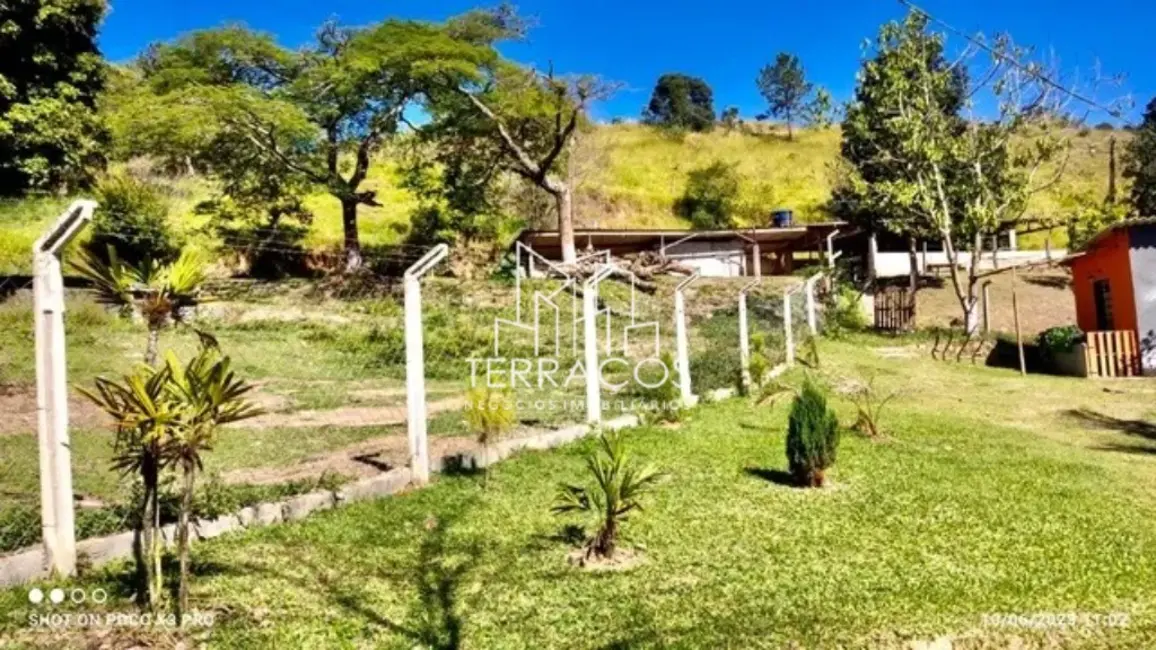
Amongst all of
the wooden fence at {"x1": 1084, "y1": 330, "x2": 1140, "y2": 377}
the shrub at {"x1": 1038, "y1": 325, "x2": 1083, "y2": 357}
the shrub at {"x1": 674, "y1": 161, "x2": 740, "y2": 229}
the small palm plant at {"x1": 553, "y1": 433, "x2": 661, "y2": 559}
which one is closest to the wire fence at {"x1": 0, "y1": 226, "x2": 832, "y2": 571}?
the small palm plant at {"x1": 553, "y1": 433, "x2": 661, "y2": 559}

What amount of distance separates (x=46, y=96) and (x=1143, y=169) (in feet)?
124

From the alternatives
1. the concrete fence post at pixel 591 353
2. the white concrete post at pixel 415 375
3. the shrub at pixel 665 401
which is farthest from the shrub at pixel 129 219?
the white concrete post at pixel 415 375

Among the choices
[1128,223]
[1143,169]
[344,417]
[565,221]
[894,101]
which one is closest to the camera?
[344,417]

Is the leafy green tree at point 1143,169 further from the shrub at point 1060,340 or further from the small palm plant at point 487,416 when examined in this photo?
the small palm plant at point 487,416

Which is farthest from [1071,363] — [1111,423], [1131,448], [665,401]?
[665,401]

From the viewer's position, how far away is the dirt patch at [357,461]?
6266 mm

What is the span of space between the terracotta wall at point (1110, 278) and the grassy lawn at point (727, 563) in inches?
396

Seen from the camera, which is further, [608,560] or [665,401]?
[665,401]

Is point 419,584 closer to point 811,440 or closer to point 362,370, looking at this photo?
point 811,440

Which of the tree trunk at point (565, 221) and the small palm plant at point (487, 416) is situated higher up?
the tree trunk at point (565, 221)

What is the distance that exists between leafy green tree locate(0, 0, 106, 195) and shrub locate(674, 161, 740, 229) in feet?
87.3

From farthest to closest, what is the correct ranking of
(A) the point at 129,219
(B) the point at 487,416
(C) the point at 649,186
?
(C) the point at 649,186, (A) the point at 129,219, (B) the point at 487,416

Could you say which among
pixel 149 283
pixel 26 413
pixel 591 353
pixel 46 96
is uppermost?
pixel 46 96

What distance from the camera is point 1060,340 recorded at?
53.7 ft
